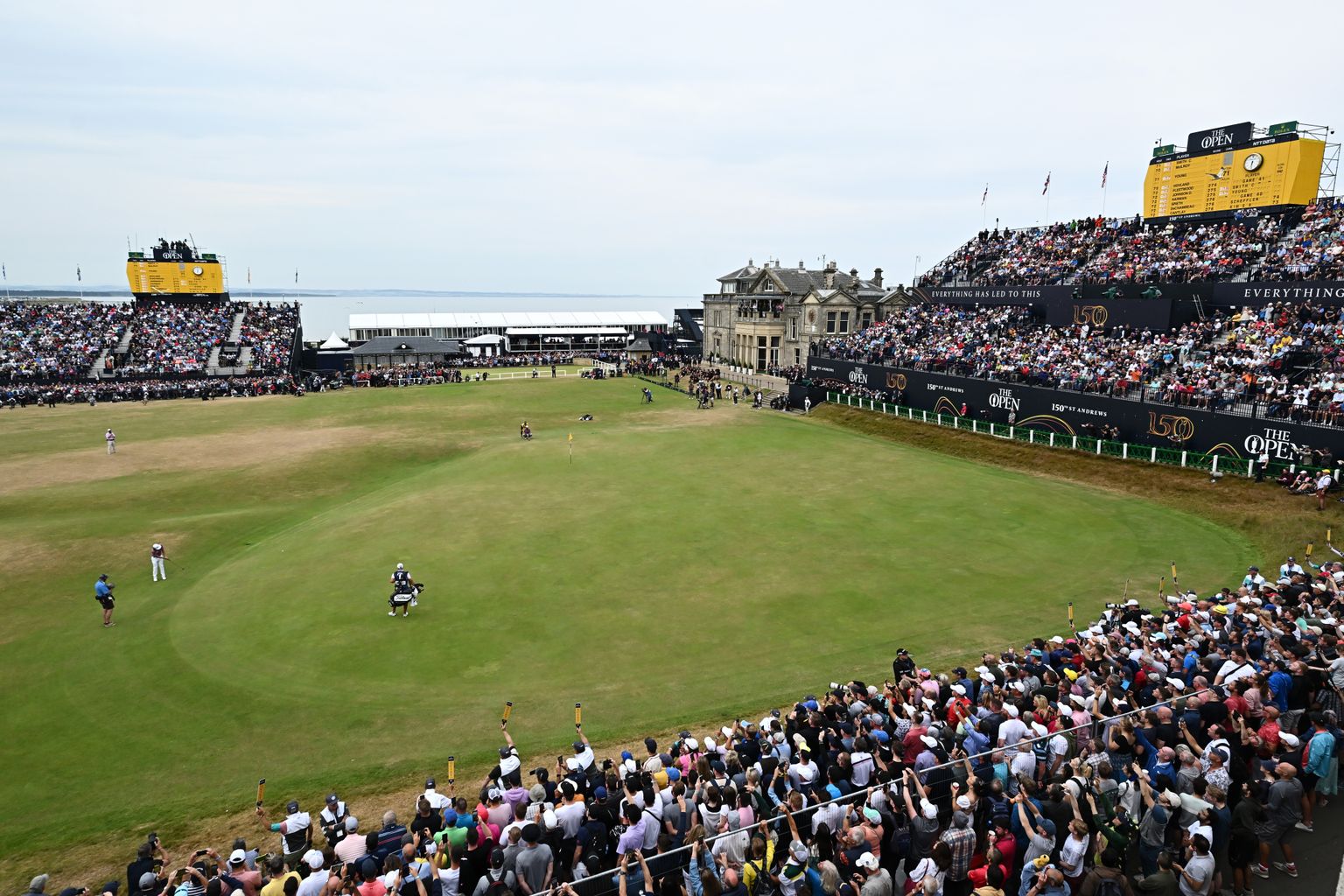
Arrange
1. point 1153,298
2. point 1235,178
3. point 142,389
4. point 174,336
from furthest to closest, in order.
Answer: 1. point 174,336
2. point 142,389
3. point 1235,178
4. point 1153,298

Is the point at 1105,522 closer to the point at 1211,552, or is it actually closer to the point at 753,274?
the point at 1211,552

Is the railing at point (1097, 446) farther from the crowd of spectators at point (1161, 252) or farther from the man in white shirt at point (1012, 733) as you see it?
the man in white shirt at point (1012, 733)

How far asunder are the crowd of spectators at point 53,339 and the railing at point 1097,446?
7304cm

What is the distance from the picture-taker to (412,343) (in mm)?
94812

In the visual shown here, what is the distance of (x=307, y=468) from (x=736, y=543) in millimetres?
25259

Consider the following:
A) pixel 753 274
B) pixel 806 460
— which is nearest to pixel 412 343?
pixel 753 274

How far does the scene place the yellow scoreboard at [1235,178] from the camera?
42750 mm

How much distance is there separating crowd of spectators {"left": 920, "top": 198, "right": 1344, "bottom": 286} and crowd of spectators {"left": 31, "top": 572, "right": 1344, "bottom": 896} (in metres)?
35.7

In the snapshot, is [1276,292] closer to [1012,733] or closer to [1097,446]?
[1097,446]

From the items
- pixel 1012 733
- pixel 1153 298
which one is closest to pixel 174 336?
pixel 1153 298

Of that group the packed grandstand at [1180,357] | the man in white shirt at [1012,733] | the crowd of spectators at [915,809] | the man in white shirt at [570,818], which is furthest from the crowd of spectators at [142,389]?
the man in white shirt at [1012,733]

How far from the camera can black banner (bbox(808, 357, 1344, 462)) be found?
30.4 metres

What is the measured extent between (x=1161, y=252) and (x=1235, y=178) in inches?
241

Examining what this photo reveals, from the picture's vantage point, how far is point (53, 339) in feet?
238
